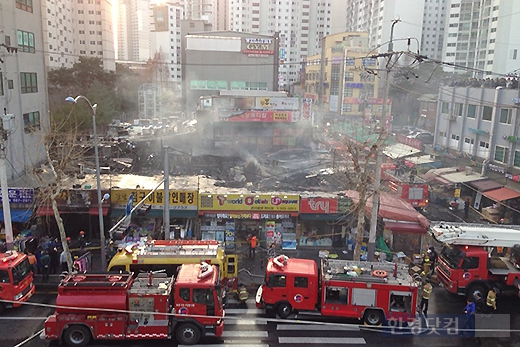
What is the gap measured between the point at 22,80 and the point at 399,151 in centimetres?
3438

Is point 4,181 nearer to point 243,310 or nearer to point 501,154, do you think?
point 243,310

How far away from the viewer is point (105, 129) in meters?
54.3

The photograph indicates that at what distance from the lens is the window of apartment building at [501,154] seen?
31.8m

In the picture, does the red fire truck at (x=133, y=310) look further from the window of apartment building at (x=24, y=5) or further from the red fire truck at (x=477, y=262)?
the window of apartment building at (x=24, y=5)

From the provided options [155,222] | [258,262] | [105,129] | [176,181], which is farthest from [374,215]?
[105,129]

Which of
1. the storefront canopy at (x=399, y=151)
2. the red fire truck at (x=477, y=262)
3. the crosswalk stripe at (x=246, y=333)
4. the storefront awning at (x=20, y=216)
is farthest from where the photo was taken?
the storefront canopy at (x=399, y=151)

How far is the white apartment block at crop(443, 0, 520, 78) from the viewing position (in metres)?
70.5

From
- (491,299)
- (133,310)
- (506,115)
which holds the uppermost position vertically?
(506,115)

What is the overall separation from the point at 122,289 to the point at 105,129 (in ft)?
147

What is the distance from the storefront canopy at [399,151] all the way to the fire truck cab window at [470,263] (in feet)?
80.0

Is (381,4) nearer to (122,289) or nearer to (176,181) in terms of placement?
(176,181)

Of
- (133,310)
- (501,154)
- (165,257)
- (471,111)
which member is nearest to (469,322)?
(165,257)

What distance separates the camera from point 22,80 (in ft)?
102

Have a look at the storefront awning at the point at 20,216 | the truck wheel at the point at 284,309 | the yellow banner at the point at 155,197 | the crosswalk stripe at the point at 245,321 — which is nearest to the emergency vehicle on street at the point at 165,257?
the crosswalk stripe at the point at 245,321
